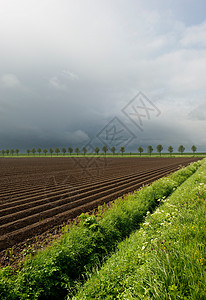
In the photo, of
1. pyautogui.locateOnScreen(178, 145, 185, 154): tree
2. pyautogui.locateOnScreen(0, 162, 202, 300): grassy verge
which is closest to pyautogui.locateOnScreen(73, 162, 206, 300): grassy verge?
pyautogui.locateOnScreen(0, 162, 202, 300): grassy verge

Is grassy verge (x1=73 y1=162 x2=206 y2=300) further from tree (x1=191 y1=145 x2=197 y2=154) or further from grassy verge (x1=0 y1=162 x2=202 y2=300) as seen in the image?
tree (x1=191 y1=145 x2=197 y2=154)

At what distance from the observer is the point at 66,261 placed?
4555 millimetres

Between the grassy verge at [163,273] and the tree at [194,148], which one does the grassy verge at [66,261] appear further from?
the tree at [194,148]

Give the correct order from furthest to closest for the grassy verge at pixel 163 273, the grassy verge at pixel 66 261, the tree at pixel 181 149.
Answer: the tree at pixel 181 149, the grassy verge at pixel 66 261, the grassy verge at pixel 163 273

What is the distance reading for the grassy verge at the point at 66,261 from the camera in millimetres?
3635

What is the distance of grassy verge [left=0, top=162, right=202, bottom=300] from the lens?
3.63 m

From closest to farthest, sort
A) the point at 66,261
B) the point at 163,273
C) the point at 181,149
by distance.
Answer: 1. the point at 163,273
2. the point at 66,261
3. the point at 181,149

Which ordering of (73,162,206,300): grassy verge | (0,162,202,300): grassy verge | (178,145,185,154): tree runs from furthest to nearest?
(178,145,185,154): tree
(0,162,202,300): grassy verge
(73,162,206,300): grassy verge

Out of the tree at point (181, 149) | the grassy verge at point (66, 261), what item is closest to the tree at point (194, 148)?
the tree at point (181, 149)

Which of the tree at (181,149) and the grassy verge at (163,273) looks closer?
the grassy verge at (163,273)

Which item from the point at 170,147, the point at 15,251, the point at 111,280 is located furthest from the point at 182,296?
the point at 170,147

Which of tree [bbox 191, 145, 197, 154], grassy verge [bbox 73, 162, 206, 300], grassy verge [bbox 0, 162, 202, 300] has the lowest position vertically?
grassy verge [bbox 0, 162, 202, 300]

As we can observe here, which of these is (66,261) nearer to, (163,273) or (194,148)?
(163,273)

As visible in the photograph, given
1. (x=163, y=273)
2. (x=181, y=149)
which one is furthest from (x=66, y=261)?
(x=181, y=149)
